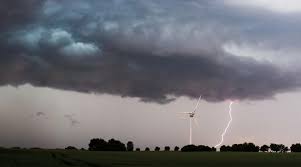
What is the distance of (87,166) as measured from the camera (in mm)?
58438

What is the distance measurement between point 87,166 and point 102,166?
1846mm

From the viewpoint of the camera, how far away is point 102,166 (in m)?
58.0
